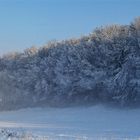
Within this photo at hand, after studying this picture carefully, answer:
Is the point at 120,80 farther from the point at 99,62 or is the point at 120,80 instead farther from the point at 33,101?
the point at 33,101

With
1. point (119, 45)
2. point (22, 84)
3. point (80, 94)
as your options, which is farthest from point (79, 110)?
point (22, 84)

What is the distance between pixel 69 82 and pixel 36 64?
4711mm

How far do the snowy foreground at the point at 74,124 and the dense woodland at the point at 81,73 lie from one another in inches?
54.9

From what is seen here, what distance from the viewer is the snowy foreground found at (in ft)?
48.8

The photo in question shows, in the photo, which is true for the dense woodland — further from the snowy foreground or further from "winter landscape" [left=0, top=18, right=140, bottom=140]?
the snowy foreground

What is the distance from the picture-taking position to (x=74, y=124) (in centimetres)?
2045

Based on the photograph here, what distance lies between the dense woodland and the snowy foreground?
1395mm

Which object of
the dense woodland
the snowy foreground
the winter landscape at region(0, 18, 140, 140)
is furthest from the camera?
the dense woodland

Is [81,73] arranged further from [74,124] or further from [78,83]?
[74,124]

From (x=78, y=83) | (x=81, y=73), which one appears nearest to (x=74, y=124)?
(x=78, y=83)

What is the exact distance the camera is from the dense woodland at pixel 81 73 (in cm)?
2583

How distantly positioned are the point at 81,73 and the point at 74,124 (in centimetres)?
856

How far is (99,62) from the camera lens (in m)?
28.2

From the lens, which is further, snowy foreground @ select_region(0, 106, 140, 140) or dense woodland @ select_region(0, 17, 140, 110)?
dense woodland @ select_region(0, 17, 140, 110)
